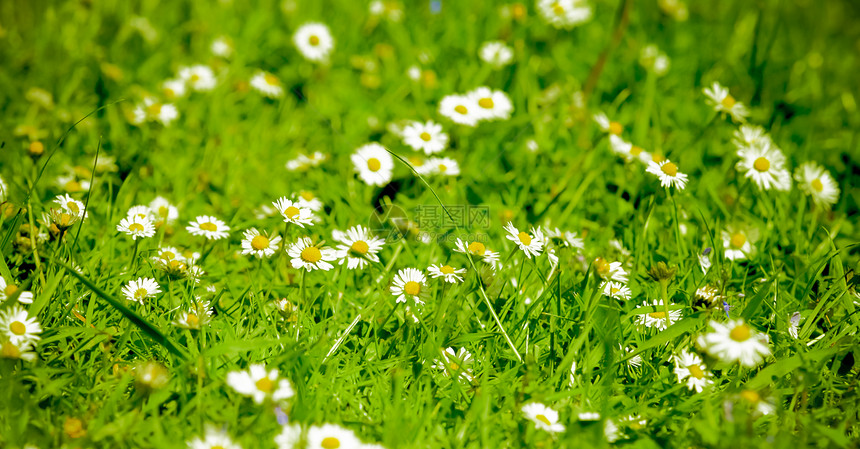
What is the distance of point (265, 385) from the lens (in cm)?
125

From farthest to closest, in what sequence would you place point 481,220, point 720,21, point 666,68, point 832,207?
point 720,21
point 666,68
point 832,207
point 481,220

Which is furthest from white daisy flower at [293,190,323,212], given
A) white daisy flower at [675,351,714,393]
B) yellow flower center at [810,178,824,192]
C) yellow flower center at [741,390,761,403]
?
yellow flower center at [810,178,824,192]

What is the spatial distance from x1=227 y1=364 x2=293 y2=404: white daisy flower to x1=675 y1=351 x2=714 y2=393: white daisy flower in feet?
2.78

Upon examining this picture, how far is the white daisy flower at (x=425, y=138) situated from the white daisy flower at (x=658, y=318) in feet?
2.83

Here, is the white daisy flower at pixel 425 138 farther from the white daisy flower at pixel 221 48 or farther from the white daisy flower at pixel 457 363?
the white daisy flower at pixel 221 48

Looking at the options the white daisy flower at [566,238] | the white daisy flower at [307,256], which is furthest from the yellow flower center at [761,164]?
the white daisy flower at [307,256]

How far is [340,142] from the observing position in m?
2.24

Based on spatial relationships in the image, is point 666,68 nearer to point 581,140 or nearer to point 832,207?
point 581,140

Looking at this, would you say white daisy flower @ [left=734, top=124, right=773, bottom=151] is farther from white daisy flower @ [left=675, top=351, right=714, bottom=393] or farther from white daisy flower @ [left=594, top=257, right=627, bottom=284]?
white daisy flower @ [left=675, top=351, right=714, bottom=393]

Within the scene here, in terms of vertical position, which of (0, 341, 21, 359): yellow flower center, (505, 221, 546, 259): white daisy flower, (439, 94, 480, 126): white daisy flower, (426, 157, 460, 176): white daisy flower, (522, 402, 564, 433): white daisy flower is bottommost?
(522, 402, 564, 433): white daisy flower

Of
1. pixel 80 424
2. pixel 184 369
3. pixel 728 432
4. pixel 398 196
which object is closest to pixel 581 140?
pixel 398 196

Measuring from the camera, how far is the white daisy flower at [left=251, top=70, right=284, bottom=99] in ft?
7.84

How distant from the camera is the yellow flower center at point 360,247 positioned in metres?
1.64

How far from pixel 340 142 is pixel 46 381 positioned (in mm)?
1236
